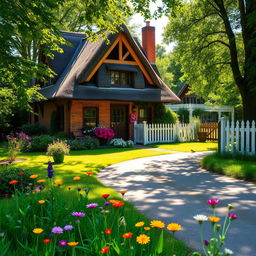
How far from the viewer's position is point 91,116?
20594mm

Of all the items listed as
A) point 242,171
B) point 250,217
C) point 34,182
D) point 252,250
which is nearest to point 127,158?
point 242,171

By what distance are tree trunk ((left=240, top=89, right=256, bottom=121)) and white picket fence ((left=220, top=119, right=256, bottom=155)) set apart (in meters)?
1.27

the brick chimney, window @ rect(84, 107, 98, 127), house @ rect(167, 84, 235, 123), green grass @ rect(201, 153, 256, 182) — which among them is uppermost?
the brick chimney

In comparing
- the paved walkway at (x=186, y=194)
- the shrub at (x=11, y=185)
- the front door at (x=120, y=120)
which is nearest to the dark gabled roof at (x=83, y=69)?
the front door at (x=120, y=120)

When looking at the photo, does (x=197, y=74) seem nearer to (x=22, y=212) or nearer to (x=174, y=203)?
(x=174, y=203)

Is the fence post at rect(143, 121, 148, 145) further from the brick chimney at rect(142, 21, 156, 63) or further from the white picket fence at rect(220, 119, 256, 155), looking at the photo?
the white picket fence at rect(220, 119, 256, 155)

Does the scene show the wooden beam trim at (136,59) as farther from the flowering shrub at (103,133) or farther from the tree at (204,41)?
the flowering shrub at (103,133)

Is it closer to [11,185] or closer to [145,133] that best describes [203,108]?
[145,133]

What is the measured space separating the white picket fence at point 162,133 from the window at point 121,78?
3.25 metres

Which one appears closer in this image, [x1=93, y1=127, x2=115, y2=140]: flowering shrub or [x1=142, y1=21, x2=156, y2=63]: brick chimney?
[x1=93, y1=127, x2=115, y2=140]: flowering shrub

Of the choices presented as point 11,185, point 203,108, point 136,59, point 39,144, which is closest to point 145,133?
point 136,59

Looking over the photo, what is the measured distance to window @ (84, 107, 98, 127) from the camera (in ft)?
66.8

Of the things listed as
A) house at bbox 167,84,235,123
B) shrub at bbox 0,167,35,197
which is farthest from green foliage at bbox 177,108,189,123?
shrub at bbox 0,167,35,197

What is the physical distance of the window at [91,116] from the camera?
20375 mm
